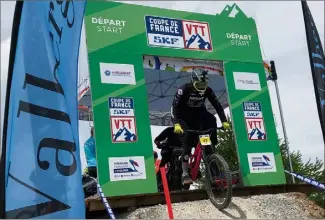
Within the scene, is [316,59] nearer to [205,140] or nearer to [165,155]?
[205,140]

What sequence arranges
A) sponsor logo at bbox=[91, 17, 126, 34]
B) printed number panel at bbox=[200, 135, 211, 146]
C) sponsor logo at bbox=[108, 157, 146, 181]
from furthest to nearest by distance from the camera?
sponsor logo at bbox=[91, 17, 126, 34] < sponsor logo at bbox=[108, 157, 146, 181] < printed number panel at bbox=[200, 135, 211, 146]

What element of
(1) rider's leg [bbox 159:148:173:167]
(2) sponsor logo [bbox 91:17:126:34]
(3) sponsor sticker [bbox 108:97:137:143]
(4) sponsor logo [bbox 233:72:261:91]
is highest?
(2) sponsor logo [bbox 91:17:126:34]

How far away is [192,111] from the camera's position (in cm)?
763

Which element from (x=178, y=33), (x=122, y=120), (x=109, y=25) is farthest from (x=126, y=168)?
(x=178, y=33)

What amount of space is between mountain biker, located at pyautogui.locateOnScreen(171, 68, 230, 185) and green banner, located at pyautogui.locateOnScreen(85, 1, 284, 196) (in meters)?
0.90

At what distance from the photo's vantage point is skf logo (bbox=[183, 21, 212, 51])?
9078 millimetres

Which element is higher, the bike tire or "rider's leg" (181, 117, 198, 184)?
"rider's leg" (181, 117, 198, 184)

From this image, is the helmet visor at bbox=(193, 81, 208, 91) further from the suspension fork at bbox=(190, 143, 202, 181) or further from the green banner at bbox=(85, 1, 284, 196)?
the green banner at bbox=(85, 1, 284, 196)

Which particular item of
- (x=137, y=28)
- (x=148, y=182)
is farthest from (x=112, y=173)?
(x=137, y=28)

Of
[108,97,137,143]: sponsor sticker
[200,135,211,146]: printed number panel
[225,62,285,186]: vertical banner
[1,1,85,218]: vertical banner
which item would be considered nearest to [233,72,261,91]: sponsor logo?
[225,62,285,186]: vertical banner

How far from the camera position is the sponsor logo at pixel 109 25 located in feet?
26.7

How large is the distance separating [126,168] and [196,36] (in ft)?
10.8

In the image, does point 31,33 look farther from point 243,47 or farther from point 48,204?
point 243,47

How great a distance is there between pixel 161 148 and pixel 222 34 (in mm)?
3039
